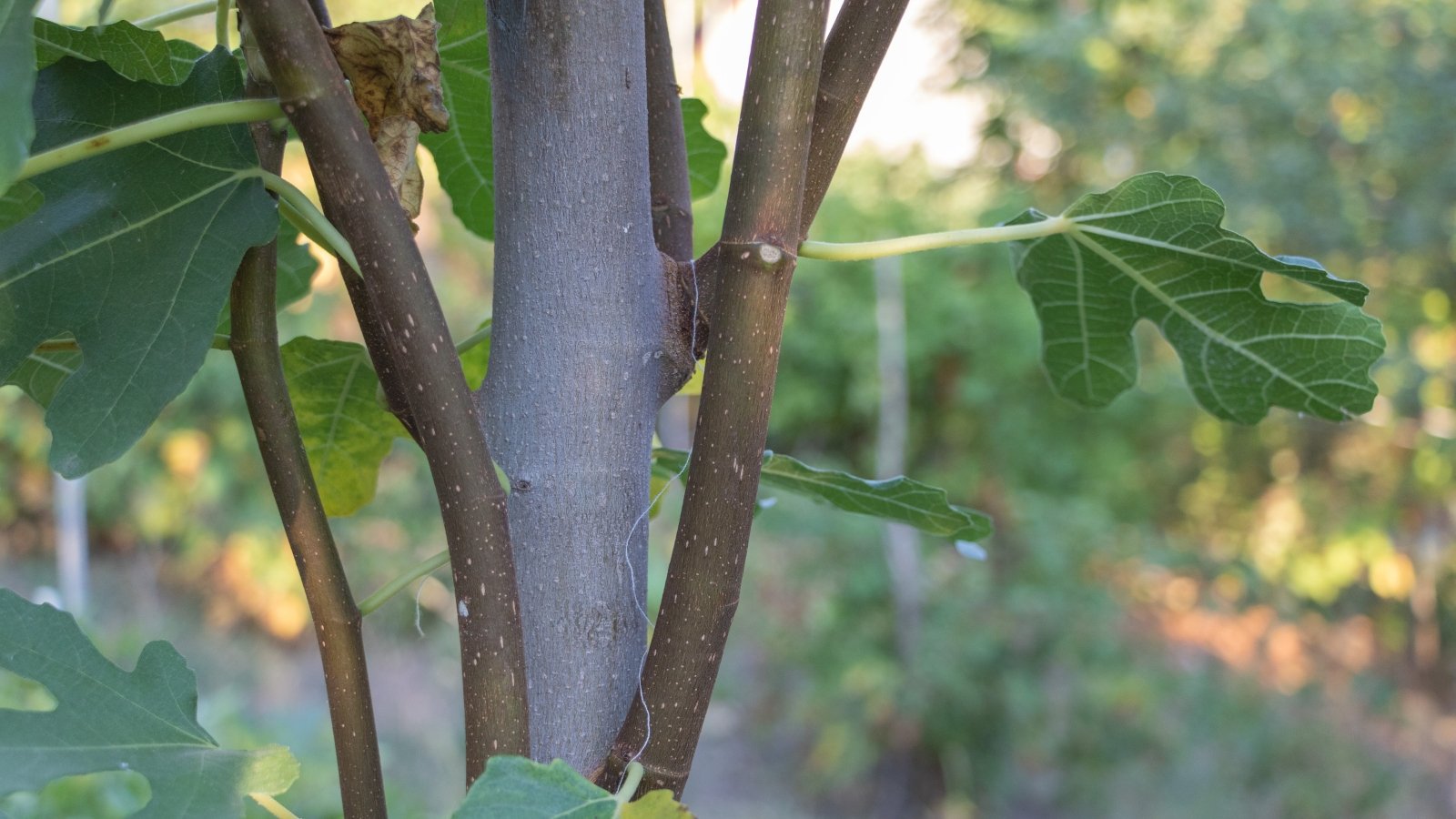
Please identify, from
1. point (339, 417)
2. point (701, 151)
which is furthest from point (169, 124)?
point (701, 151)

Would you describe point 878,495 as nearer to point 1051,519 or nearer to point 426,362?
point 426,362

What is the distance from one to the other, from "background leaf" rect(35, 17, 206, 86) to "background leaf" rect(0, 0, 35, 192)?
0.46 feet

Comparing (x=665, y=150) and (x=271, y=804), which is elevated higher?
(x=665, y=150)

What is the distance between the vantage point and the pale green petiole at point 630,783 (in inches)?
14.0

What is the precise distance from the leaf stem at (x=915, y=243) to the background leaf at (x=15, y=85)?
0.76 feet

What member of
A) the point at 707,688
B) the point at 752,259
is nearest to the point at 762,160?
the point at 752,259

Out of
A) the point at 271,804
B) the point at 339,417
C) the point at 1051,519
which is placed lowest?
the point at 1051,519

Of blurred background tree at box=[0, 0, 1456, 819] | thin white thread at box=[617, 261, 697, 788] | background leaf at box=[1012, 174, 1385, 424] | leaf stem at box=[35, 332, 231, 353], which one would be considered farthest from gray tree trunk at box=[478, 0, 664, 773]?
blurred background tree at box=[0, 0, 1456, 819]

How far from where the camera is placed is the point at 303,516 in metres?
0.40

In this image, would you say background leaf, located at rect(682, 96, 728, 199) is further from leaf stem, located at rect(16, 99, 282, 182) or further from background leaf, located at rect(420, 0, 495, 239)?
leaf stem, located at rect(16, 99, 282, 182)

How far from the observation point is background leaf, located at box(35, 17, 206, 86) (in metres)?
0.43

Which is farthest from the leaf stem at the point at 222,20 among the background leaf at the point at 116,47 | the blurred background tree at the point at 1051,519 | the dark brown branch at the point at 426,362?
the blurred background tree at the point at 1051,519

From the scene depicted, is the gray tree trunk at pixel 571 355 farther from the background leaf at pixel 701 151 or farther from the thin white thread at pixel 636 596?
the background leaf at pixel 701 151

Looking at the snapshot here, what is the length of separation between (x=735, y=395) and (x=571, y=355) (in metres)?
0.07
